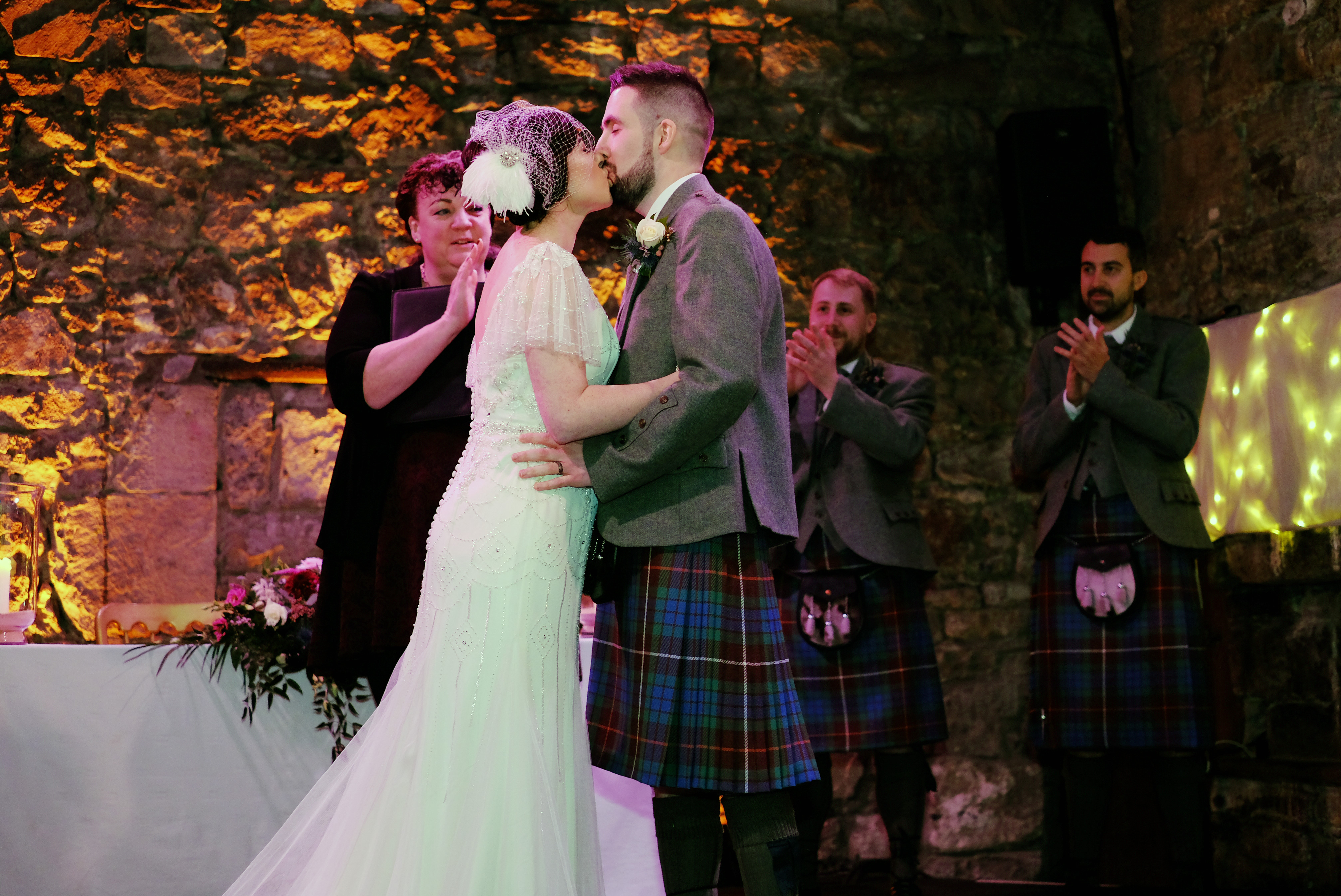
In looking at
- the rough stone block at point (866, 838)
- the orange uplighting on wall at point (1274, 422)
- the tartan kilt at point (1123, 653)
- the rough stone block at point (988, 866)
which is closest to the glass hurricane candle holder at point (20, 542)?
the rough stone block at point (866, 838)

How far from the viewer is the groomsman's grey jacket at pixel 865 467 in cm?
370

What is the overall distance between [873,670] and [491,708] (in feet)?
6.29

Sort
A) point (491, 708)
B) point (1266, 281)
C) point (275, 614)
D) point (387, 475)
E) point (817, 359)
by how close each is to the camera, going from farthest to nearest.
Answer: point (1266, 281), point (817, 359), point (275, 614), point (387, 475), point (491, 708)

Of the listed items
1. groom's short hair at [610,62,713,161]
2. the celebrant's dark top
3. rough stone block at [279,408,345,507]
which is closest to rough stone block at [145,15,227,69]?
rough stone block at [279,408,345,507]

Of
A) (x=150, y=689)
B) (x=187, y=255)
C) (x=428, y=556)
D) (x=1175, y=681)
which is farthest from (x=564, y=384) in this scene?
(x=187, y=255)

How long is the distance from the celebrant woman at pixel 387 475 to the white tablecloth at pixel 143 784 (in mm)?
330

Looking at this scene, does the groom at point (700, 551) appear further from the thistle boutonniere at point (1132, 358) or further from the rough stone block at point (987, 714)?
the rough stone block at point (987, 714)

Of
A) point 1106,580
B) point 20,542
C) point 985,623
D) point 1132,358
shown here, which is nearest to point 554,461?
point 20,542

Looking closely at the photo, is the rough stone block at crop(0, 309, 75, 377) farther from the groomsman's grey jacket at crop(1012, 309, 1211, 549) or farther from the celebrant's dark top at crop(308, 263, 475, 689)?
the groomsman's grey jacket at crop(1012, 309, 1211, 549)

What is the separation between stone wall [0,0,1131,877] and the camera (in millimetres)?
4340

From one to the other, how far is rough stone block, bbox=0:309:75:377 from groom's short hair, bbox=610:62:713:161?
2897 millimetres

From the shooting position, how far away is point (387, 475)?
2.84 meters

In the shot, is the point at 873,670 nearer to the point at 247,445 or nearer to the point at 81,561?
the point at 247,445

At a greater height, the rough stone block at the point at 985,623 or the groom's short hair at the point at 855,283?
the groom's short hair at the point at 855,283
